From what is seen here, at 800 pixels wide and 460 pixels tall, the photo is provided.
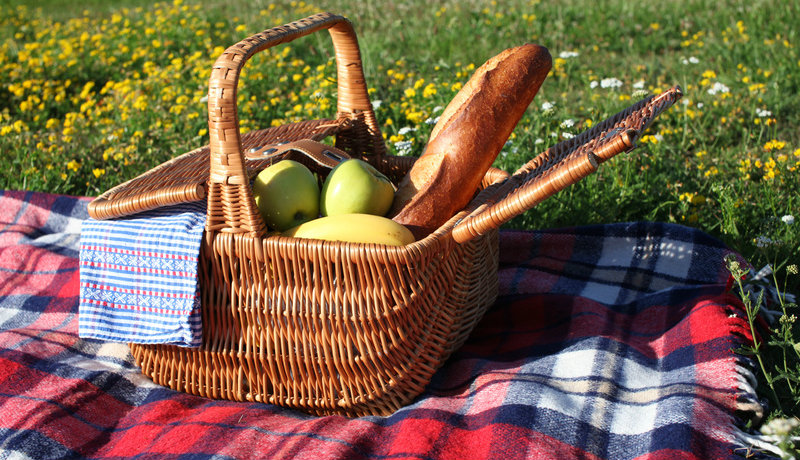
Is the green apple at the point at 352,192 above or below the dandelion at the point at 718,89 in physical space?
below

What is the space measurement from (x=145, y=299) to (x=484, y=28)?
337cm

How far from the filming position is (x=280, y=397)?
6.15 feet

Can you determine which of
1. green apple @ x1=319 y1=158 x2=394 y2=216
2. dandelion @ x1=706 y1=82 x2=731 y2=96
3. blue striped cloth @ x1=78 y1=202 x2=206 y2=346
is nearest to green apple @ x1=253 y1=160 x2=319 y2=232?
green apple @ x1=319 y1=158 x2=394 y2=216

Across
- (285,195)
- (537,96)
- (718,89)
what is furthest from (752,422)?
(537,96)

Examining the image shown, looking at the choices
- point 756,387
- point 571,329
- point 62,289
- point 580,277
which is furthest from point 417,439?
point 62,289

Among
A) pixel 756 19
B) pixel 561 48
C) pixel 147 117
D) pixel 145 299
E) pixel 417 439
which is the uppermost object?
pixel 756 19

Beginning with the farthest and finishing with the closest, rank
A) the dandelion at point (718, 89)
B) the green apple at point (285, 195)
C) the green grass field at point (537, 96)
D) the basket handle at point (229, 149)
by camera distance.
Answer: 1. the dandelion at point (718, 89)
2. the green grass field at point (537, 96)
3. the green apple at point (285, 195)
4. the basket handle at point (229, 149)

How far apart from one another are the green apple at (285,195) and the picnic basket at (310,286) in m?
0.11

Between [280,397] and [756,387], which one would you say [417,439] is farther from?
[756,387]

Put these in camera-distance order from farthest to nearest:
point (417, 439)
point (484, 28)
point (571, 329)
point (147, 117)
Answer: point (484, 28) < point (147, 117) < point (571, 329) < point (417, 439)

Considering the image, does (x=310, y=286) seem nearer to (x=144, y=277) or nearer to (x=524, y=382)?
(x=144, y=277)

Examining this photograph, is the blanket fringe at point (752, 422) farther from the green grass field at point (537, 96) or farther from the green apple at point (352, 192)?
the green apple at point (352, 192)

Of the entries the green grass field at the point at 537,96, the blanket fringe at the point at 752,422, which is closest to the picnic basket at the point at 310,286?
the blanket fringe at the point at 752,422

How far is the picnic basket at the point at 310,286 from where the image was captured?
1.66m
